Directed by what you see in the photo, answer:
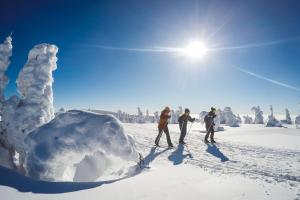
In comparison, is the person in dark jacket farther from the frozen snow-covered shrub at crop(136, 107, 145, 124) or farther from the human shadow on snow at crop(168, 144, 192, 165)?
the frozen snow-covered shrub at crop(136, 107, 145, 124)

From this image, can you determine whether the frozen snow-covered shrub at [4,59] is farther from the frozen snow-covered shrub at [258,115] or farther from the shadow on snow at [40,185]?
the frozen snow-covered shrub at [258,115]

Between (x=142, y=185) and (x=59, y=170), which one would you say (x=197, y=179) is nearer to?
(x=142, y=185)

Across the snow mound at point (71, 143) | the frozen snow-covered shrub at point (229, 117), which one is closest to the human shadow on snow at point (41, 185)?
the snow mound at point (71, 143)

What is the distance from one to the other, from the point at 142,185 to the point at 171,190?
0.88m

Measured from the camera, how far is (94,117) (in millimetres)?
9148

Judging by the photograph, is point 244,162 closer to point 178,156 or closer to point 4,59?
point 178,156

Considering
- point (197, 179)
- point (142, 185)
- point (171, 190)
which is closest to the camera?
point (171, 190)

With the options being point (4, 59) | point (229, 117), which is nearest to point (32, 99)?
point (4, 59)

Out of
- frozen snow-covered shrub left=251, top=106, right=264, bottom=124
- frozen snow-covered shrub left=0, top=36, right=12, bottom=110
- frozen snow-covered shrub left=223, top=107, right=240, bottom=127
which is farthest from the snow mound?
frozen snow-covered shrub left=251, top=106, right=264, bottom=124

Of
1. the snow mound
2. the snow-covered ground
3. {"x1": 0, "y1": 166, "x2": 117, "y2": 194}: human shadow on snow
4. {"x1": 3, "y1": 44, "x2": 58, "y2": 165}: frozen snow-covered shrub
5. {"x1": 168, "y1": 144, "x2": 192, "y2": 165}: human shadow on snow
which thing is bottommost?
{"x1": 0, "y1": 166, "x2": 117, "y2": 194}: human shadow on snow

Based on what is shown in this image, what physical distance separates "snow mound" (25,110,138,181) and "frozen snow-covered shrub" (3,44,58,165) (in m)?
8.60

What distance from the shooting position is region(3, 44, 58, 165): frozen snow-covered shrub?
16.5 metres

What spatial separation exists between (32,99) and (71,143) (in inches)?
426

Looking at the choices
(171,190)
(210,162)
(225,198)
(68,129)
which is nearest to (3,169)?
(68,129)
